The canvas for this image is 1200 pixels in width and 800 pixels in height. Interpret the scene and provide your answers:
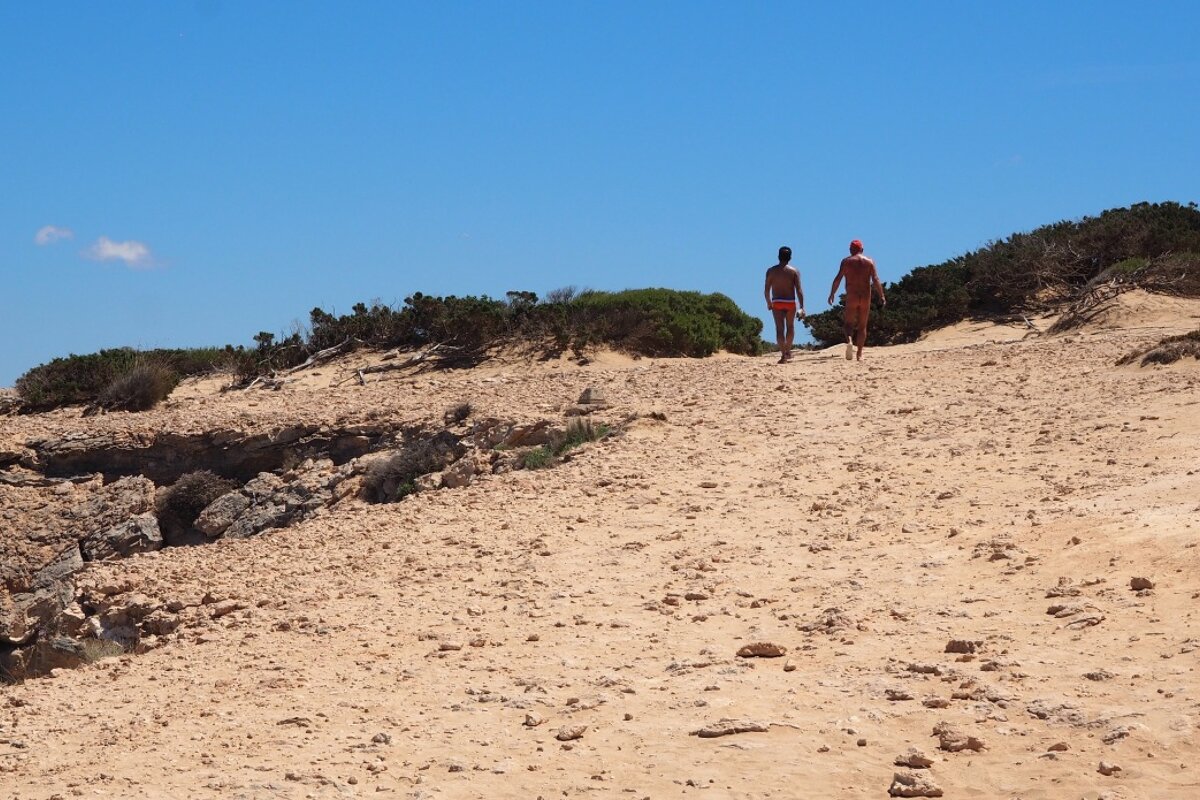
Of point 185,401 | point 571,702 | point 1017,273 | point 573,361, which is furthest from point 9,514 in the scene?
point 1017,273

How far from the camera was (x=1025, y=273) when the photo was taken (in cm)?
2119

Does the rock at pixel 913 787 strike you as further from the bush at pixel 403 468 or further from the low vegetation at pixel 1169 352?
the low vegetation at pixel 1169 352

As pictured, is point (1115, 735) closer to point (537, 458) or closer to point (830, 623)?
point (830, 623)

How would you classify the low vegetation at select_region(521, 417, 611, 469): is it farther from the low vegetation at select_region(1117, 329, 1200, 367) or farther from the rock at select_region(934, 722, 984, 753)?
the rock at select_region(934, 722, 984, 753)

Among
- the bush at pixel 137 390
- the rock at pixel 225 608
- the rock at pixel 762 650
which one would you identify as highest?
the bush at pixel 137 390

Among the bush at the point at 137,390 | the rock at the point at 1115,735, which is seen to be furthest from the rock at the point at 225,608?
the bush at the point at 137,390

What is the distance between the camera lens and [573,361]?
1980 centimetres

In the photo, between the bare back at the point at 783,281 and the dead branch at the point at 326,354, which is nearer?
the bare back at the point at 783,281

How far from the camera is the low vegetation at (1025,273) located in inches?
834

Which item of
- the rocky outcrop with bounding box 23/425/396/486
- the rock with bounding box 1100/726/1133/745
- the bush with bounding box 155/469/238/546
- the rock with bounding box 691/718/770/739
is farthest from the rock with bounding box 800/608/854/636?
the bush with bounding box 155/469/238/546

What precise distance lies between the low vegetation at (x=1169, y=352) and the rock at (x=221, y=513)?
9.54m

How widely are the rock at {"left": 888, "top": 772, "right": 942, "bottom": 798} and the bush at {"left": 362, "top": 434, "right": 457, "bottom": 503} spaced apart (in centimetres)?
796

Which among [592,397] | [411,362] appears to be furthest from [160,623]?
[411,362]

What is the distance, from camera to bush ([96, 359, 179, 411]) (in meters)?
19.0
